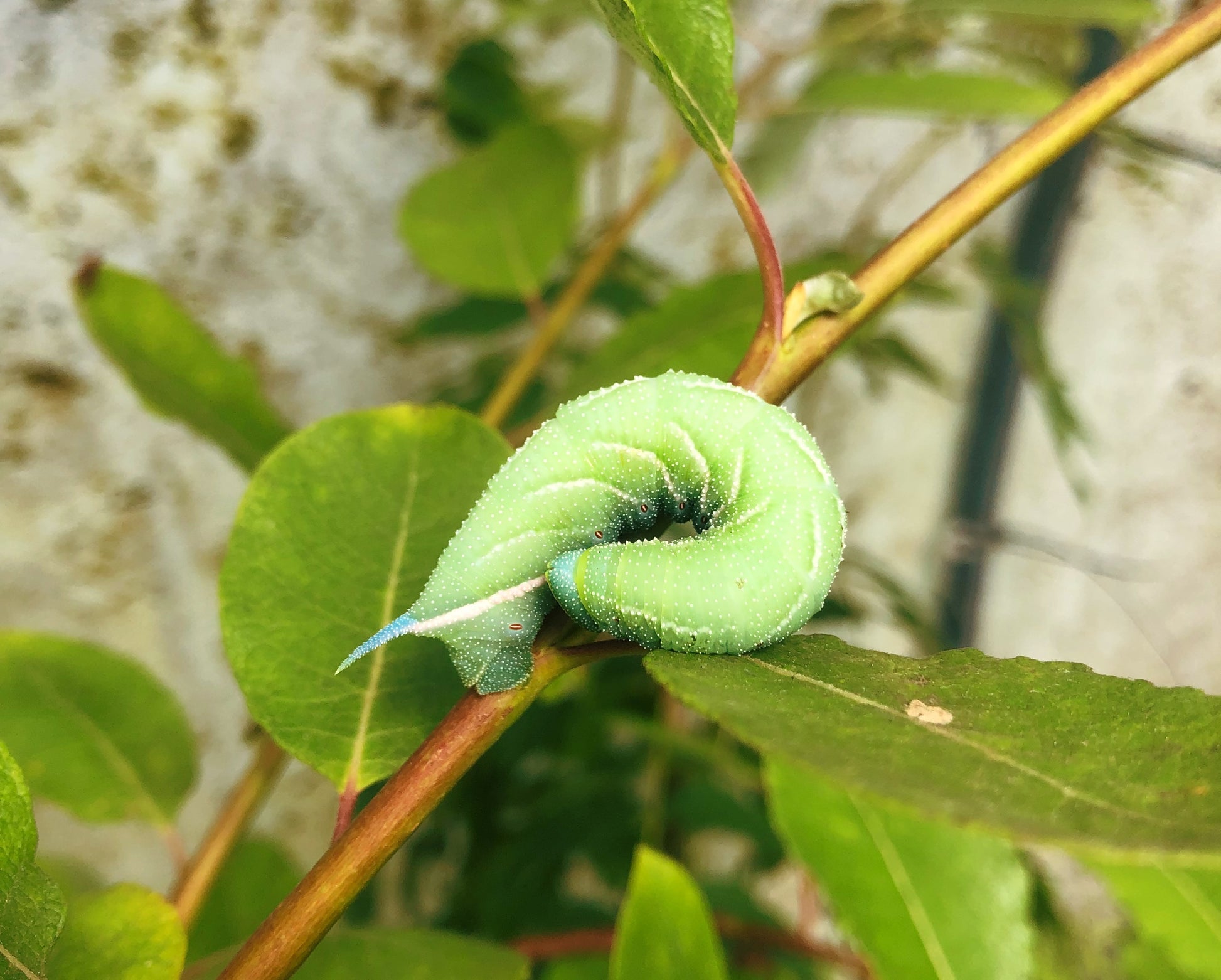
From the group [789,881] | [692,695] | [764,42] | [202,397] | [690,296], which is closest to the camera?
[692,695]

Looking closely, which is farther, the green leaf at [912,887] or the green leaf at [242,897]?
the green leaf at [242,897]

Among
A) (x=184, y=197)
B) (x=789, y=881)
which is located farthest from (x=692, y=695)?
(x=789, y=881)

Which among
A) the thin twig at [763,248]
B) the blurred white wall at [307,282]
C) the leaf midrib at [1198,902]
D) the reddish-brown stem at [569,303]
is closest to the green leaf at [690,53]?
the thin twig at [763,248]

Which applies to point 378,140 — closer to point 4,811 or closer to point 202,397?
point 202,397

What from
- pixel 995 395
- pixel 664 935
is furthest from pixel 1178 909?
pixel 995 395

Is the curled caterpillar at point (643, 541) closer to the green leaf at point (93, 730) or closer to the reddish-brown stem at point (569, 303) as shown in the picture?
the reddish-brown stem at point (569, 303)

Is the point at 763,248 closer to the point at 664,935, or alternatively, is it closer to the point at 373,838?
the point at 373,838

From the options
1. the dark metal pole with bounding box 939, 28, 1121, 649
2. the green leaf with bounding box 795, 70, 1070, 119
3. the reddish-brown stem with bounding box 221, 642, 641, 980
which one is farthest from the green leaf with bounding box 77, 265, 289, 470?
the dark metal pole with bounding box 939, 28, 1121, 649
